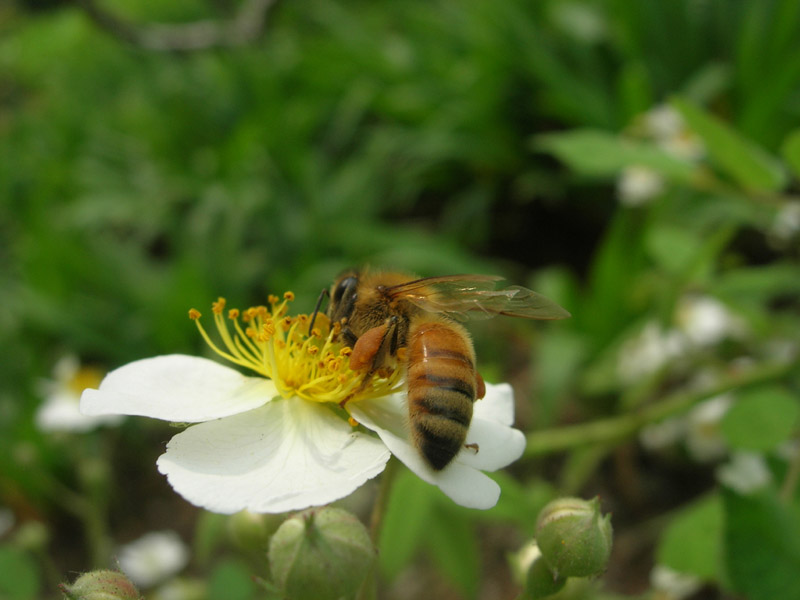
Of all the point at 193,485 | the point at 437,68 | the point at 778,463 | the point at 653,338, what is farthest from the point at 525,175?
the point at 193,485

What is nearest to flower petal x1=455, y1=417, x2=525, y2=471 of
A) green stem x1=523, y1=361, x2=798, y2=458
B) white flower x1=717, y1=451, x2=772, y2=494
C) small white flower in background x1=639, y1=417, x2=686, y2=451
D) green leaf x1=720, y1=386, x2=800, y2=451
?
green leaf x1=720, y1=386, x2=800, y2=451

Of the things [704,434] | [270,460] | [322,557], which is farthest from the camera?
[704,434]

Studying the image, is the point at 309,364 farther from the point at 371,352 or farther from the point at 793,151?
the point at 793,151

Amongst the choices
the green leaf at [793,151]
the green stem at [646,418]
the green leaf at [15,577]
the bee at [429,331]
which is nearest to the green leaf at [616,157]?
the green leaf at [793,151]

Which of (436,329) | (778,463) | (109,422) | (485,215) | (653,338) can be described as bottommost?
(109,422)

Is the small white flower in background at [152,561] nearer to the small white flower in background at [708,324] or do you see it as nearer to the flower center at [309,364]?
the flower center at [309,364]

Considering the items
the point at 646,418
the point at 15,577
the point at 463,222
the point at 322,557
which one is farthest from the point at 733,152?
the point at 463,222

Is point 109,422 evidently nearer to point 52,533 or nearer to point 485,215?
point 52,533
